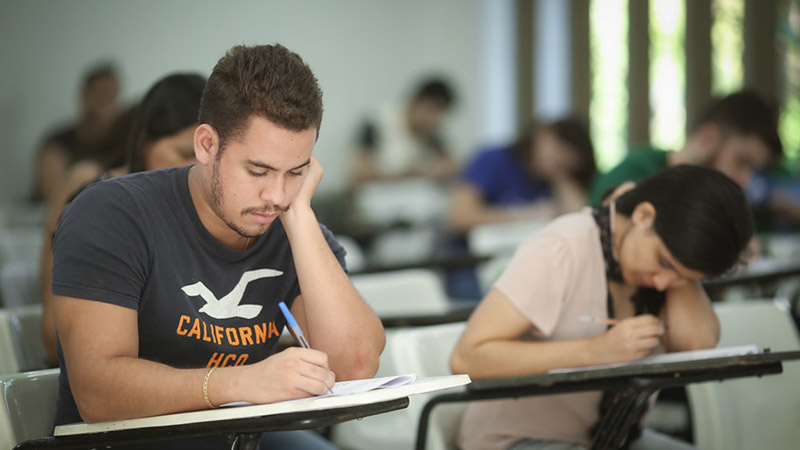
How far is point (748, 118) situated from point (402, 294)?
1327mm

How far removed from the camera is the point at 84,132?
6.42 metres

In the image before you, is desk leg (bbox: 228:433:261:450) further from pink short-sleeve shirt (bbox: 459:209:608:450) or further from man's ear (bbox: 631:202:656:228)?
man's ear (bbox: 631:202:656:228)

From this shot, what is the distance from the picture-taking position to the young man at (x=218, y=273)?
1.36 m

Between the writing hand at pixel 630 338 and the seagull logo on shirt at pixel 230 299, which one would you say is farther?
the writing hand at pixel 630 338

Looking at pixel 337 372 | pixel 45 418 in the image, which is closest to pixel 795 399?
pixel 337 372

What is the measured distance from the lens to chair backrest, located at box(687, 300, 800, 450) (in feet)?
7.24

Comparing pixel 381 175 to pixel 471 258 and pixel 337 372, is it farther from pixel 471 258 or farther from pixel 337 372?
pixel 337 372

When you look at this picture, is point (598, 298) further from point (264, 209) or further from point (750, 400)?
point (264, 209)

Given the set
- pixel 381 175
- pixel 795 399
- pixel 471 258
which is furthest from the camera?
pixel 381 175

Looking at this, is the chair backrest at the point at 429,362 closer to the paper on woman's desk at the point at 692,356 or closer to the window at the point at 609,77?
the paper on woman's desk at the point at 692,356

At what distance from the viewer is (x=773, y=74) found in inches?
238

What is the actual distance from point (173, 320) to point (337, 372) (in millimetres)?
314

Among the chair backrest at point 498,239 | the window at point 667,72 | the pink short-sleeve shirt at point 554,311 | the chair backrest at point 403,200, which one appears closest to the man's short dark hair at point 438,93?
the chair backrest at point 403,200

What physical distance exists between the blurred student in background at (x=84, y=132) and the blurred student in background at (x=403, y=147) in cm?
224
